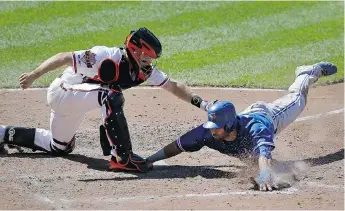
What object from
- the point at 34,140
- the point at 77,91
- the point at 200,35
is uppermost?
the point at 200,35

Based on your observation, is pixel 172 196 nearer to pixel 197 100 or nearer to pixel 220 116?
pixel 220 116

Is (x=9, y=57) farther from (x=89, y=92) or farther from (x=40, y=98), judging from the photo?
(x=89, y=92)

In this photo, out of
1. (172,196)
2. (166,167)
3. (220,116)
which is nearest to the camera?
(172,196)

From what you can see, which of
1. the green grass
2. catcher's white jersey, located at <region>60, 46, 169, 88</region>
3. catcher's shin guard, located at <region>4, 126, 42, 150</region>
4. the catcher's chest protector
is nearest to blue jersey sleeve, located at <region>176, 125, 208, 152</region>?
the catcher's chest protector

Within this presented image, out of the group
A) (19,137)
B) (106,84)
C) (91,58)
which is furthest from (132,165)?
(19,137)

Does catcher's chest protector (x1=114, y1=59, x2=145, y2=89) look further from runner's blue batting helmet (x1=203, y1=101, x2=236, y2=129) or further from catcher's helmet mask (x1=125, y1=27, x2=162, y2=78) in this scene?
runner's blue batting helmet (x1=203, y1=101, x2=236, y2=129)

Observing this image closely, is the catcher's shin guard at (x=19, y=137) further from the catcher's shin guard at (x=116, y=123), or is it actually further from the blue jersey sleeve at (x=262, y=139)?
the blue jersey sleeve at (x=262, y=139)
